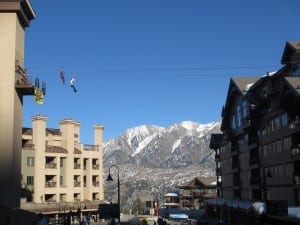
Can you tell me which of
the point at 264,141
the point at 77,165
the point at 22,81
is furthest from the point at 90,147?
the point at 22,81

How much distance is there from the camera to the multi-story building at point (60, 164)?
9456 centimetres

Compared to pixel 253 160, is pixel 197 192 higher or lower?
lower

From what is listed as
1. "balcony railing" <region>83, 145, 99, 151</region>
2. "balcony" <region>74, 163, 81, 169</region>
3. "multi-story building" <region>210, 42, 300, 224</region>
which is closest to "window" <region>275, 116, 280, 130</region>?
"multi-story building" <region>210, 42, 300, 224</region>

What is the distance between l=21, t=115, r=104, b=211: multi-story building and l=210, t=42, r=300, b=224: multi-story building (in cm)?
2448

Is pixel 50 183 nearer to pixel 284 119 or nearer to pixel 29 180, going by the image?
pixel 29 180

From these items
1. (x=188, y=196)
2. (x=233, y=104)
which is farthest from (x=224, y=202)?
(x=188, y=196)

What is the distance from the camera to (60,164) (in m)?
101

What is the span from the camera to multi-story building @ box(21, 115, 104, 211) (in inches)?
3723

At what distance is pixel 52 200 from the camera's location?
321 feet

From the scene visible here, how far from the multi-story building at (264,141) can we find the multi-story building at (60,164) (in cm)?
2448

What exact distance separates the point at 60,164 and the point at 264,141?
38891 millimetres

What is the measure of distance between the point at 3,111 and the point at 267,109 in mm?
41103

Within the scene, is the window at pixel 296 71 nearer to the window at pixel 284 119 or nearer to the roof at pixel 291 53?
the roof at pixel 291 53

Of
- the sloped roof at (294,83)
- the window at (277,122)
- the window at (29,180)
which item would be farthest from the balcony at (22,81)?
the window at (29,180)
